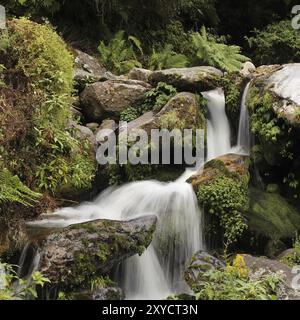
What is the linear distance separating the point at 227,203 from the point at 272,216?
0.67 meters

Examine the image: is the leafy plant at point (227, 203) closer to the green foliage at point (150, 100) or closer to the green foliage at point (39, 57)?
the green foliage at point (150, 100)

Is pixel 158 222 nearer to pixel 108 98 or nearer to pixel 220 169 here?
pixel 220 169

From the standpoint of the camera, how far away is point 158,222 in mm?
7156

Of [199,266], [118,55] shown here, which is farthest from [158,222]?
[118,55]

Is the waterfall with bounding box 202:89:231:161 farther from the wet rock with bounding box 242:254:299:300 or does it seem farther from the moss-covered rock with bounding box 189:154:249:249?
the wet rock with bounding box 242:254:299:300

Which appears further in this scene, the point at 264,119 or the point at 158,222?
→ the point at 264,119

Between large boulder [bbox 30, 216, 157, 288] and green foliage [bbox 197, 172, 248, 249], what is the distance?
1.23 m

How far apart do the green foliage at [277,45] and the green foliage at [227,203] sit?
26.1 ft

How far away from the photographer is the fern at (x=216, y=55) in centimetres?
1274

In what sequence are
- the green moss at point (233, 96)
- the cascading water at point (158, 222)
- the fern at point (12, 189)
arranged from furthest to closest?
the green moss at point (233, 96)
the cascading water at point (158, 222)
the fern at point (12, 189)

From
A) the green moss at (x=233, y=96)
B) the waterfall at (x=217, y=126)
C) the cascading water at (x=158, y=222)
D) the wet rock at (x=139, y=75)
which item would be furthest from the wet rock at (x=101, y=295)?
the wet rock at (x=139, y=75)

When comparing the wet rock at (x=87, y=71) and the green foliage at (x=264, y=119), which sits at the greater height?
the wet rock at (x=87, y=71)

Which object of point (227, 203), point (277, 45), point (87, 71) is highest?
point (277, 45)
